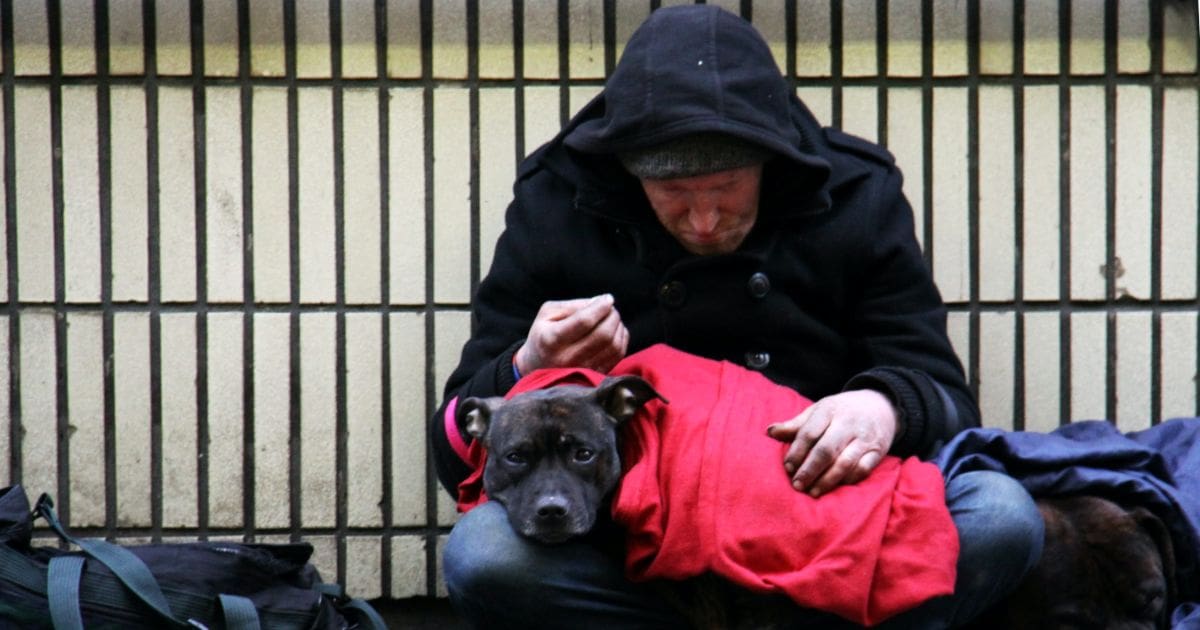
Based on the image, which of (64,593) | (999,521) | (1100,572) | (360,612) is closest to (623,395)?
(999,521)

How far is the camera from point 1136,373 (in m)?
3.44

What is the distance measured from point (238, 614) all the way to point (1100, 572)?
160 centimetres

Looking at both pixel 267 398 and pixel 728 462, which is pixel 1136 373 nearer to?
pixel 728 462

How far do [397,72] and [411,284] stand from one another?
483mm

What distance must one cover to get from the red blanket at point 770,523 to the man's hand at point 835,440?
0.9 inches

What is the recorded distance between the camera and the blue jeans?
8.60 feet

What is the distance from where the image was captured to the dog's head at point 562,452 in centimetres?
260

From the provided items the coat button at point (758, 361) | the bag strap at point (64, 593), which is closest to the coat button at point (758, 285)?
the coat button at point (758, 361)

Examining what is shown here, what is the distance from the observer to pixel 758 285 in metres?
2.94

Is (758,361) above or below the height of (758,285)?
below

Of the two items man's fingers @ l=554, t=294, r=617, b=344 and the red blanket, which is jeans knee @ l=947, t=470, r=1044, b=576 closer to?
the red blanket

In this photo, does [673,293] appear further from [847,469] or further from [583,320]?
[847,469]

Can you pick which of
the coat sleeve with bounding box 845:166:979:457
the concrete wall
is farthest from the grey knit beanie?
the concrete wall

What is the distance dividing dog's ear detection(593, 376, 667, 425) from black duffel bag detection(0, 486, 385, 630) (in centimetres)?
74
